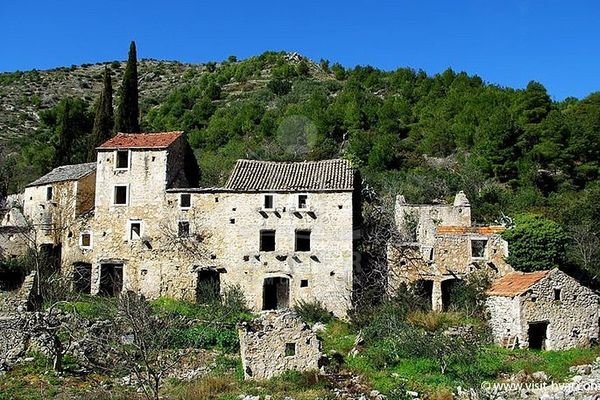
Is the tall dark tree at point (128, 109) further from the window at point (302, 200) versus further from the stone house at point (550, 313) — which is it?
the stone house at point (550, 313)

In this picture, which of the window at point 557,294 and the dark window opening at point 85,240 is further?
the dark window opening at point 85,240

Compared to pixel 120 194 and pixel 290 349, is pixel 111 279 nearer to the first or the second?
pixel 120 194

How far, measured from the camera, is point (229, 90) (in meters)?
96.2

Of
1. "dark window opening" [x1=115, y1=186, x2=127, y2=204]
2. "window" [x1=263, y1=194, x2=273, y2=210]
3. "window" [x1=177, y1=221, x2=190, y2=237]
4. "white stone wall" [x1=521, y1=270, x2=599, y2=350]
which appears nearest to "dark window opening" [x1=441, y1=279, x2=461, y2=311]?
"white stone wall" [x1=521, y1=270, x2=599, y2=350]

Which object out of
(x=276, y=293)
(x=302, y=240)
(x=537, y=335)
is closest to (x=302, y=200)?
(x=302, y=240)

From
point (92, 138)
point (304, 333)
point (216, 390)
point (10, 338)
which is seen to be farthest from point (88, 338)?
point (92, 138)

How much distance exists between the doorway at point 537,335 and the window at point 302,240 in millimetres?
11533

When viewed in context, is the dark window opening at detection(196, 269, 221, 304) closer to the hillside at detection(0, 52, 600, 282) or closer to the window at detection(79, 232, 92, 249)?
the window at detection(79, 232, 92, 249)

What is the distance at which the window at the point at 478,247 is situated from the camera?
3145cm

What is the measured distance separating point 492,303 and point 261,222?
12186mm

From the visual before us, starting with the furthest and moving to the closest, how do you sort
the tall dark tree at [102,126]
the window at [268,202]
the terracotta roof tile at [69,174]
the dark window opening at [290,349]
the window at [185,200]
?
the tall dark tree at [102,126] < the terracotta roof tile at [69,174] < the window at [185,200] < the window at [268,202] < the dark window opening at [290,349]

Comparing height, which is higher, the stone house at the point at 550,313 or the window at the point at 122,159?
the window at the point at 122,159

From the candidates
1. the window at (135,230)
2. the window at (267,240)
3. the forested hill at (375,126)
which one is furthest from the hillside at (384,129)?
the window at (267,240)

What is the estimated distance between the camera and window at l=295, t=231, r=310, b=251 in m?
32.9
